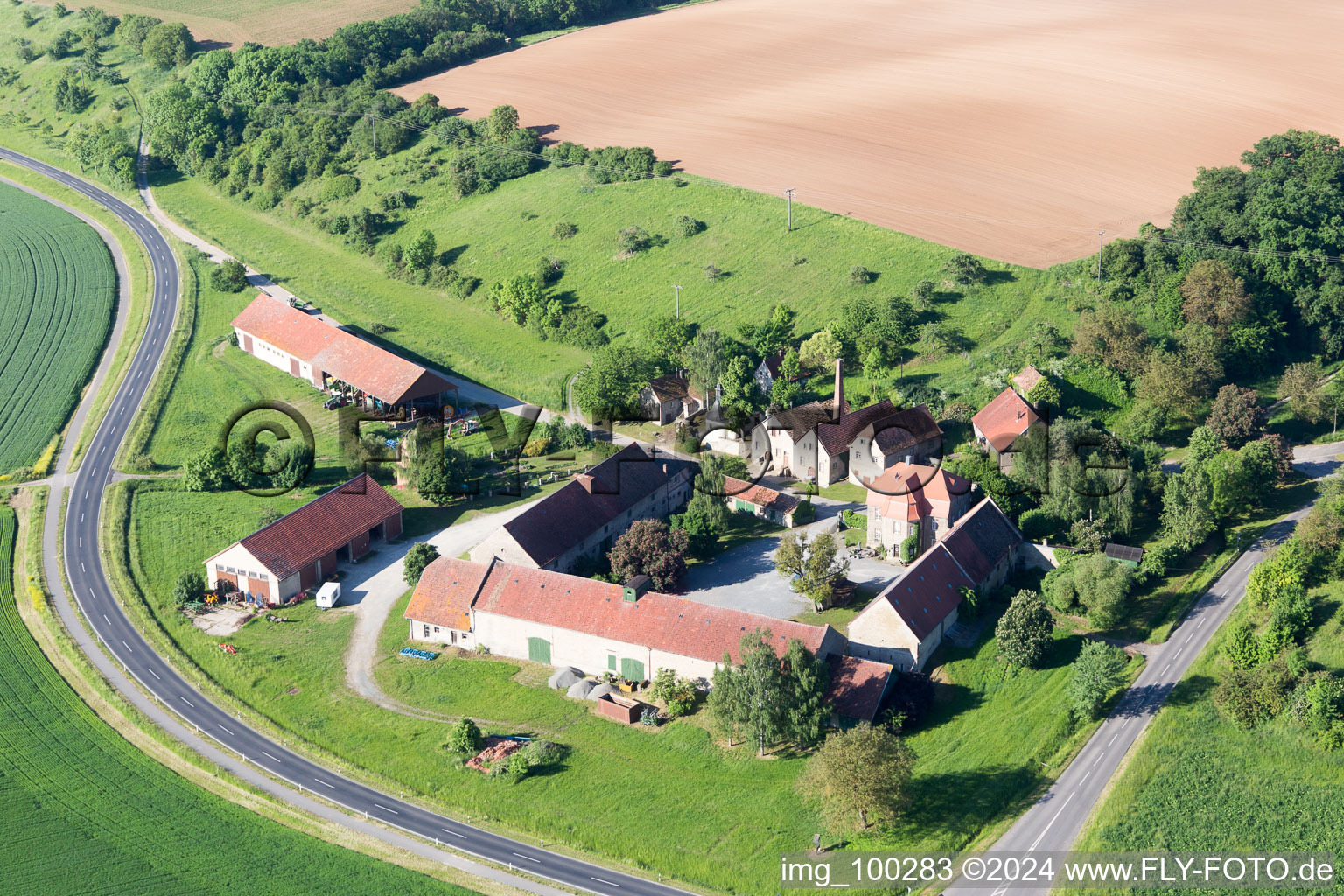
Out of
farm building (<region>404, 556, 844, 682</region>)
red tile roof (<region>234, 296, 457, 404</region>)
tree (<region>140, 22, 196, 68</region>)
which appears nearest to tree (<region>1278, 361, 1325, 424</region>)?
farm building (<region>404, 556, 844, 682</region>)

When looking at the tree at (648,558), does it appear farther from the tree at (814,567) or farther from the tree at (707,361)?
the tree at (707,361)

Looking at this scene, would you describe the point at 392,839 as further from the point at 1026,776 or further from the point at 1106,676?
the point at 1106,676

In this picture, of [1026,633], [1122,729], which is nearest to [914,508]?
[1026,633]

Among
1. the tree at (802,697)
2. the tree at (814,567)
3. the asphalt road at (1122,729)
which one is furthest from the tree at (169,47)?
the asphalt road at (1122,729)

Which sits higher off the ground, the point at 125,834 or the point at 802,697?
the point at 802,697

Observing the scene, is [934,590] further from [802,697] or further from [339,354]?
[339,354]
